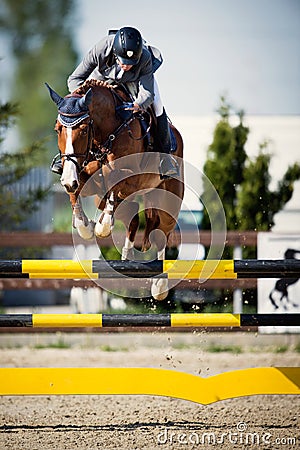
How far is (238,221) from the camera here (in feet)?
32.1

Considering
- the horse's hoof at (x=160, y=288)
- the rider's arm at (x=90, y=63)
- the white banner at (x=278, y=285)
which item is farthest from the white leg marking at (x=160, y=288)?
the white banner at (x=278, y=285)

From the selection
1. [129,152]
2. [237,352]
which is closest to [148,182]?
[129,152]

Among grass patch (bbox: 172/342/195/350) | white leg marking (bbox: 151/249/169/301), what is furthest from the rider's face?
grass patch (bbox: 172/342/195/350)

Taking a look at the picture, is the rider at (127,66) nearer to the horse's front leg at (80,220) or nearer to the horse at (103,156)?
the horse at (103,156)

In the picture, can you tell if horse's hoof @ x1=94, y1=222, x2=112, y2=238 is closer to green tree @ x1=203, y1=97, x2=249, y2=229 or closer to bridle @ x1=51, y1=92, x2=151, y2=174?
bridle @ x1=51, y1=92, x2=151, y2=174

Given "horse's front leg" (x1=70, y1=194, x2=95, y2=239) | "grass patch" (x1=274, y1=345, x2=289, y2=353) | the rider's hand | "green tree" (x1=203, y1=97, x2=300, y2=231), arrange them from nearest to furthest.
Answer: "horse's front leg" (x1=70, y1=194, x2=95, y2=239) < the rider's hand < "grass patch" (x1=274, y1=345, x2=289, y2=353) < "green tree" (x1=203, y1=97, x2=300, y2=231)

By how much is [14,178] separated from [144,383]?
5.84 meters

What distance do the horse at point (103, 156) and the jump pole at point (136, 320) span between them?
0.62 meters

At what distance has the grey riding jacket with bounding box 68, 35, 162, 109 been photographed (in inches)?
180

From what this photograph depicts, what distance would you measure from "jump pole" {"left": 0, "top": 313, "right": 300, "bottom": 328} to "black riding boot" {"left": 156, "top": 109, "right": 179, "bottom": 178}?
1.26m

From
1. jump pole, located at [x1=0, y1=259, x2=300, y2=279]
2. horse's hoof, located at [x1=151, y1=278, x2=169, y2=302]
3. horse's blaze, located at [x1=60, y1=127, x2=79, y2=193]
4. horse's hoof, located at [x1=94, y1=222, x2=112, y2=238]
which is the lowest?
horse's hoof, located at [x1=151, y1=278, x2=169, y2=302]

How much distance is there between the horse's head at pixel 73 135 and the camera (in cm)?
424

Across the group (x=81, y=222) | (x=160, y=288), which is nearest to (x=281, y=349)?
(x=160, y=288)

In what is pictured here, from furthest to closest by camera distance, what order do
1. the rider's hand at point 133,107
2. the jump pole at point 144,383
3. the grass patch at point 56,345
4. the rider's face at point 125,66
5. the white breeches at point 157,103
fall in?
the grass patch at point 56,345 < the white breeches at point 157,103 < the rider's hand at point 133,107 < the rider's face at point 125,66 < the jump pole at point 144,383
